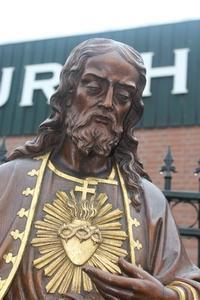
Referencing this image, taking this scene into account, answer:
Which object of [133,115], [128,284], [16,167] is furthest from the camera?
[133,115]

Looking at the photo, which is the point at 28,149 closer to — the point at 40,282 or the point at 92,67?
the point at 92,67

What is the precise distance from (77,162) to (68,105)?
0.84ft

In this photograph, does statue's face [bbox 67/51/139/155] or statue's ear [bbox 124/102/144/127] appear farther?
statue's ear [bbox 124/102/144/127]

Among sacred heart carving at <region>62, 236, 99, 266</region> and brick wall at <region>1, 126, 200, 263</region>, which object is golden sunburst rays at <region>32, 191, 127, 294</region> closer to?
sacred heart carving at <region>62, 236, 99, 266</region>

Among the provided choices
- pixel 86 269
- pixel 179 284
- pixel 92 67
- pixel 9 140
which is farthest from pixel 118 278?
pixel 9 140

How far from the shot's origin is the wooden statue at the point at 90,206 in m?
2.32

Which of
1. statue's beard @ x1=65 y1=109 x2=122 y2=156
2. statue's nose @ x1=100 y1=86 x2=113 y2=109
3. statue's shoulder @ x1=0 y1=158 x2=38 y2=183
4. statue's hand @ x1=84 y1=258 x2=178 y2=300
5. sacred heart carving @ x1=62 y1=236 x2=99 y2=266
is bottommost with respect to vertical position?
statue's hand @ x1=84 y1=258 x2=178 y2=300

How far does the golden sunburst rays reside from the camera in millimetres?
2357

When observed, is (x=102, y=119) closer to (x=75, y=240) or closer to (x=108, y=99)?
(x=108, y=99)

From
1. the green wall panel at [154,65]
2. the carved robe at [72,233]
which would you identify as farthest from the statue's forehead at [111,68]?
the green wall panel at [154,65]

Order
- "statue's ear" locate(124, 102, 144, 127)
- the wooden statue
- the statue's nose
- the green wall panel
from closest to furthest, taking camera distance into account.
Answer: the wooden statue < the statue's nose < "statue's ear" locate(124, 102, 144, 127) < the green wall panel

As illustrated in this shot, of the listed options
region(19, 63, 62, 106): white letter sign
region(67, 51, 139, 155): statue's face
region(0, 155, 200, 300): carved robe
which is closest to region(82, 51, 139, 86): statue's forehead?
region(67, 51, 139, 155): statue's face

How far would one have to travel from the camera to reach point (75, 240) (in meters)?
2.41

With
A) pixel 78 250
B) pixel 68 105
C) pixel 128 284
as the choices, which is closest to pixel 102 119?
pixel 68 105
